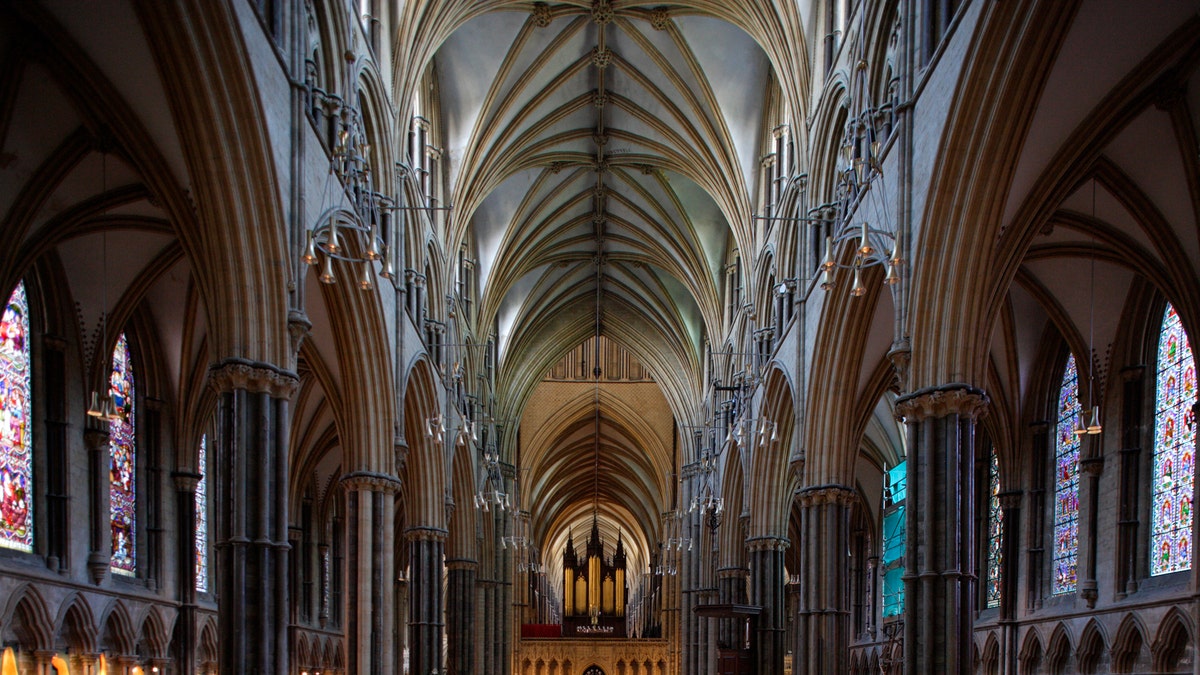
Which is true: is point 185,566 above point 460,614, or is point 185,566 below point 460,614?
above

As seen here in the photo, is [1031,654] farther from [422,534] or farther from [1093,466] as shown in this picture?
[422,534]

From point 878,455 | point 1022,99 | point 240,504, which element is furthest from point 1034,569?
point 240,504

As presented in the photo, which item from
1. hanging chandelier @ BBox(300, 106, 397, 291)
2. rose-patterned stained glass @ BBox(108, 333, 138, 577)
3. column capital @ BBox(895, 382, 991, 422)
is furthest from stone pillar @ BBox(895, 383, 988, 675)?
rose-patterned stained glass @ BBox(108, 333, 138, 577)

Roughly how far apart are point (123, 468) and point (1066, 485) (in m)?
19.7

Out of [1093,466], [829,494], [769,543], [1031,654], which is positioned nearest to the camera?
[829,494]

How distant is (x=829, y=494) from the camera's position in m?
23.3

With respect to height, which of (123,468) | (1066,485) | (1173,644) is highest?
(123,468)

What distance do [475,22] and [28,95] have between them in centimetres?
1398

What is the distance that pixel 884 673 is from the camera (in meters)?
37.0

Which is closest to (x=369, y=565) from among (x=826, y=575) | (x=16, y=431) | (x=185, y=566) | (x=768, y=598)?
(x=185, y=566)

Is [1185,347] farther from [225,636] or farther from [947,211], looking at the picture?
[225,636]

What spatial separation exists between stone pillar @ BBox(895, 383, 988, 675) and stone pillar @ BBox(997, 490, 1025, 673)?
11566mm

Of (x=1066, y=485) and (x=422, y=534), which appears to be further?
(x=422, y=534)

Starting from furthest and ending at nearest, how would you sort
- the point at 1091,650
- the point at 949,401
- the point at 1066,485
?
the point at 1066,485 → the point at 1091,650 → the point at 949,401
